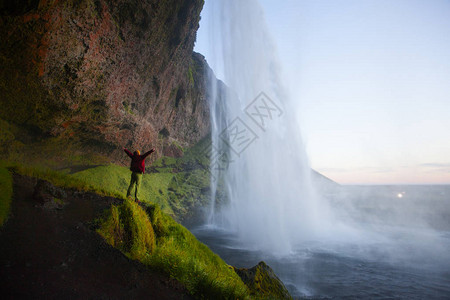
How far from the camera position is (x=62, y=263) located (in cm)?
385

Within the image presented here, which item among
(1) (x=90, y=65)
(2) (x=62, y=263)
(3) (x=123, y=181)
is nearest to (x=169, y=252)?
(2) (x=62, y=263)

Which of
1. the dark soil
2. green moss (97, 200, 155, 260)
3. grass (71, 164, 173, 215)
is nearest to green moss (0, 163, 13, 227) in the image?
the dark soil

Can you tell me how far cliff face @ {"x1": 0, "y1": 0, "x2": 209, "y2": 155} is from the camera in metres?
10.1

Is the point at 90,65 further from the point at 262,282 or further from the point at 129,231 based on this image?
the point at 262,282

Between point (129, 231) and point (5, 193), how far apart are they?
118 inches

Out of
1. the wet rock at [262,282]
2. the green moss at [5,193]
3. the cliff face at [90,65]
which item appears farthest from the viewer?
the cliff face at [90,65]

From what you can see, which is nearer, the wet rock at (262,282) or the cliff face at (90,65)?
the wet rock at (262,282)

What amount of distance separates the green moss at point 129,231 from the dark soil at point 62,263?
438 millimetres

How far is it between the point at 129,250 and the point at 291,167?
90.4 ft

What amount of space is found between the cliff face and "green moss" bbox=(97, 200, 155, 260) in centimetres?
995

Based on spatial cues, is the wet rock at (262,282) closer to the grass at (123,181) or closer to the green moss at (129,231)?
the green moss at (129,231)

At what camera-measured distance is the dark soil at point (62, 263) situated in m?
3.28

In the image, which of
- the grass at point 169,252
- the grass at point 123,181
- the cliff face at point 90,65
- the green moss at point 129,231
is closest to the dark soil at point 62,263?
the grass at point 169,252

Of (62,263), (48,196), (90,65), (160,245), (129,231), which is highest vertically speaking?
(90,65)
